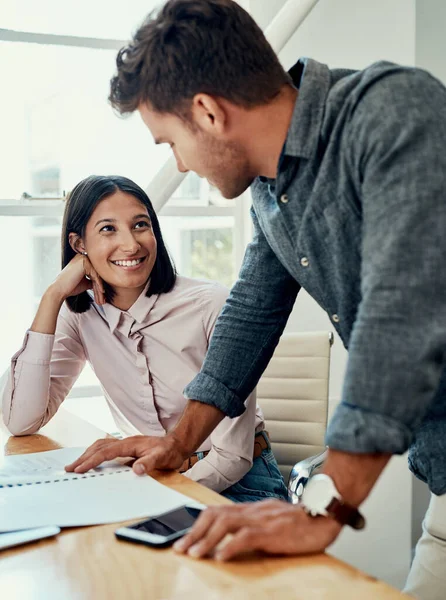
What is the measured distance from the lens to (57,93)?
324 cm

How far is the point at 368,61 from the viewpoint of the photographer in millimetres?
3166

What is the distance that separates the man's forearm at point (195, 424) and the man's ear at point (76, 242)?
970 millimetres

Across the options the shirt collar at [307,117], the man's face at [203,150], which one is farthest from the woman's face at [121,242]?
the shirt collar at [307,117]

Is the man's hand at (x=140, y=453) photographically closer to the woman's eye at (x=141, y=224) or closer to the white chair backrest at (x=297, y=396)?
the woman's eye at (x=141, y=224)

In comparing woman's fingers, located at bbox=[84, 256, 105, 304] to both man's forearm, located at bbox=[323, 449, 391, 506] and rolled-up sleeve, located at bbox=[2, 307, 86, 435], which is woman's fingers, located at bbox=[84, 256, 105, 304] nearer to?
rolled-up sleeve, located at bbox=[2, 307, 86, 435]

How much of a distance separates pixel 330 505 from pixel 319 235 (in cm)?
44

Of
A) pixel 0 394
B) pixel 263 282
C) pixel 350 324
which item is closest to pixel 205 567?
pixel 350 324

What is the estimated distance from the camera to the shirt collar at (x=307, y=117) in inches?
46.1

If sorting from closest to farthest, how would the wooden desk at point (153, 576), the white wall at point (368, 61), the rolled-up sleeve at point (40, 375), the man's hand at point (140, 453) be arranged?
the wooden desk at point (153, 576)
the man's hand at point (140, 453)
the rolled-up sleeve at point (40, 375)
the white wall at point (368, 61)

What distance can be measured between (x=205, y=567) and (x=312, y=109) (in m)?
0.67

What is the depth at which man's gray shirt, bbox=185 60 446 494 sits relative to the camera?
0.92m

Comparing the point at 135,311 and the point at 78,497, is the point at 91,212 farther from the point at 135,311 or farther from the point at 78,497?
the point at 78,497

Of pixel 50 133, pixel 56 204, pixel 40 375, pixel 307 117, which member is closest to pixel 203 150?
pixel 307 117

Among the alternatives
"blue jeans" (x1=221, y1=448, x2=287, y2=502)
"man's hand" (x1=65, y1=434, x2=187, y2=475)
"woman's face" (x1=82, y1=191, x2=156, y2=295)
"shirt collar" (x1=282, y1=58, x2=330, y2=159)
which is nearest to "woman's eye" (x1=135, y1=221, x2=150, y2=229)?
"woman's face" (x1=82, y1=191, x2=156, y2=295)
